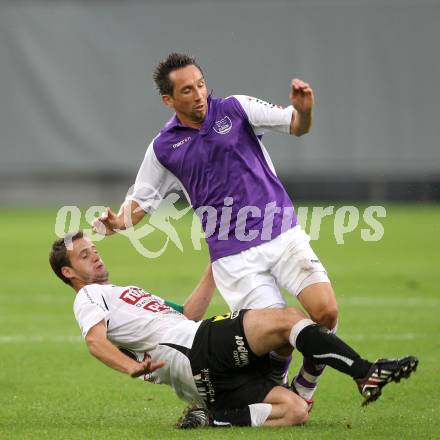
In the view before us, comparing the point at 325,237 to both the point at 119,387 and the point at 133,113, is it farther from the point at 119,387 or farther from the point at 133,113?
the point at 119,387

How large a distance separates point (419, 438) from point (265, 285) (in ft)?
4.38

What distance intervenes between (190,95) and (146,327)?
142cm

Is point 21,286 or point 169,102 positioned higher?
point 169,102

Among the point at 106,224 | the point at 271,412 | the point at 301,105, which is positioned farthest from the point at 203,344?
the point at 301,105

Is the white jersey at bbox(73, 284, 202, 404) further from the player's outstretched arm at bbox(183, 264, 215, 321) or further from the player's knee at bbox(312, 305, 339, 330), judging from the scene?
the player's knee at bbox(312, 305, 339, 330)

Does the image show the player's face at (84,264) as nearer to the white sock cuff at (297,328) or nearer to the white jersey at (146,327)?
the white jersey at (146,327)

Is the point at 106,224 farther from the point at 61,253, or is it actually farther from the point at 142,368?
the point at 142,368

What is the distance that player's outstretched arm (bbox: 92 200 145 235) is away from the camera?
22.9 ft

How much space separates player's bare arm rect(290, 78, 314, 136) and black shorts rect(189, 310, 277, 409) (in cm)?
111

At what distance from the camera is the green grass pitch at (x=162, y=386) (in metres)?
6.45

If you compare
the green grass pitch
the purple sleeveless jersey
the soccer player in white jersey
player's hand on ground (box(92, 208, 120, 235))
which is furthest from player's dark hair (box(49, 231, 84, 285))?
the green grass pitch

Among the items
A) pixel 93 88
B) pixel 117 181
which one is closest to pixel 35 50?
pixel 93 88

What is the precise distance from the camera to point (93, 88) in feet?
73.7

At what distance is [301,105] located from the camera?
21.0 feet
